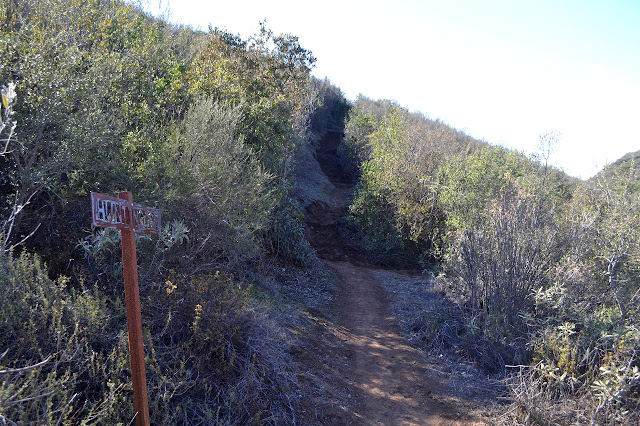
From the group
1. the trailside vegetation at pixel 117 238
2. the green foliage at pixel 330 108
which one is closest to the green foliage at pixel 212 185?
the trailside vegetation at pixel 117 238

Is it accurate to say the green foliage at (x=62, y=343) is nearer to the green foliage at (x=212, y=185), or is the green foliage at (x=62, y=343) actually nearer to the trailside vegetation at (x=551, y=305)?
the green foliage at (x=212, y=185)

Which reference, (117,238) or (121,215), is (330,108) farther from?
(121,215)

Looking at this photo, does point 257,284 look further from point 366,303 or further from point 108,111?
point 108,111

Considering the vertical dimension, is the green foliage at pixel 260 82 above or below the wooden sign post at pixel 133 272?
above

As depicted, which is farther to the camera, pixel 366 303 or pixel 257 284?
pixel 366 303

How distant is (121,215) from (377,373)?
4.28 meters

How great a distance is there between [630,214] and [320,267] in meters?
6.39

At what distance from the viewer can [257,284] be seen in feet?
25.9

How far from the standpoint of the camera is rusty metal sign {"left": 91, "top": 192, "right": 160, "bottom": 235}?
7.78 ft

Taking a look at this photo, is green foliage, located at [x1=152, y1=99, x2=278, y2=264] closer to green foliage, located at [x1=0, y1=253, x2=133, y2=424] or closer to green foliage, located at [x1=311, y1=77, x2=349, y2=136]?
green foliage, located at [x1=0, y1=253, x2=133, y2=424]

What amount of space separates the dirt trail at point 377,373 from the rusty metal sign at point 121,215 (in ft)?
9.37

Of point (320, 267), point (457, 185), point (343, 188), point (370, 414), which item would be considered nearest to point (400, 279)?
point (320, 267)

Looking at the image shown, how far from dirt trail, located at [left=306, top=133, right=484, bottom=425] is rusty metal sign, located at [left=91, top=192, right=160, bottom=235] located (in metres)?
2.85

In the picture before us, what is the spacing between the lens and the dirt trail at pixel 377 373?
4879mm
